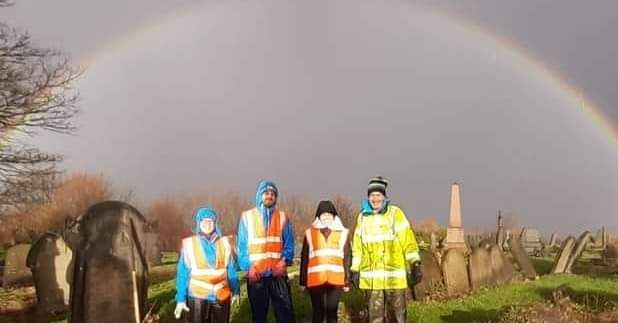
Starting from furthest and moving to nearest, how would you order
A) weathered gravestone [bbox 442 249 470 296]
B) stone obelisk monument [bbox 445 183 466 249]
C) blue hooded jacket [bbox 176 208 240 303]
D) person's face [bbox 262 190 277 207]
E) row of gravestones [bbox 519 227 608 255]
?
row of gravestones [bbox 519 227 608 255]
stone obelisk monument [bbox 445 183 466 249]
weathered gravestone [bbox 442 249 470 296]
person's face [bbox 262 190 277 207]
blue hooded jacket [bbox 176 208 240 303]

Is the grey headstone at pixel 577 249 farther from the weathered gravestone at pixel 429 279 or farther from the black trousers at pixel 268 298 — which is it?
the black trousers at pixel 268 298

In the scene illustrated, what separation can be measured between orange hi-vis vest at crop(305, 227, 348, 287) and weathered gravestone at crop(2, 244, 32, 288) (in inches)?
436

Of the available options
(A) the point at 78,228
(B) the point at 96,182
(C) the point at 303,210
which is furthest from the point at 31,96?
(B) the point at 96,182

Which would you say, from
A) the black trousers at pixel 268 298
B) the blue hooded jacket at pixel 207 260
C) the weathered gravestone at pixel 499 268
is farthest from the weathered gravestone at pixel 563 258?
the blue hooded jacket at pixel 207 260

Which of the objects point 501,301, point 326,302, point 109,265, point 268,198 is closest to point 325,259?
point 326,302

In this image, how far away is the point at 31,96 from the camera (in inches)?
868

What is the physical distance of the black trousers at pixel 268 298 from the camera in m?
8.29

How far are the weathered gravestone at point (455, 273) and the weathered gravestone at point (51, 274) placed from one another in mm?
7667

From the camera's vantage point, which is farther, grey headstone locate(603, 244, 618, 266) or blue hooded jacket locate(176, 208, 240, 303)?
grey headstone locate(603, 244, 618, 266)

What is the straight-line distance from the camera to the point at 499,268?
16.1 meters

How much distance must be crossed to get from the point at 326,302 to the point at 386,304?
0.81m

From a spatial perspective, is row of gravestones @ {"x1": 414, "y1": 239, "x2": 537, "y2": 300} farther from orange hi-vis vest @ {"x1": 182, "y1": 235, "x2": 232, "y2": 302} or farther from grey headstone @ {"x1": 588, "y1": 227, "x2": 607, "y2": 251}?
grey headstone @ {"x1": 588, "y1": 227, "x2": 607, "y2": 251}

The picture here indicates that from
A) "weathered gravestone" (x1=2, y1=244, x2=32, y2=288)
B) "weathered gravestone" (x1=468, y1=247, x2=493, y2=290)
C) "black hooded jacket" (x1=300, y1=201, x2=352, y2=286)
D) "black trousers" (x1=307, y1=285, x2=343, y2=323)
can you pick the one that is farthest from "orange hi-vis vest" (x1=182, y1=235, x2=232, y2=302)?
"weathered gravestone" (x1=2, y1=244, x2=32, y2=288)

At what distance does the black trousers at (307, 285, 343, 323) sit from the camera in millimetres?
8508
